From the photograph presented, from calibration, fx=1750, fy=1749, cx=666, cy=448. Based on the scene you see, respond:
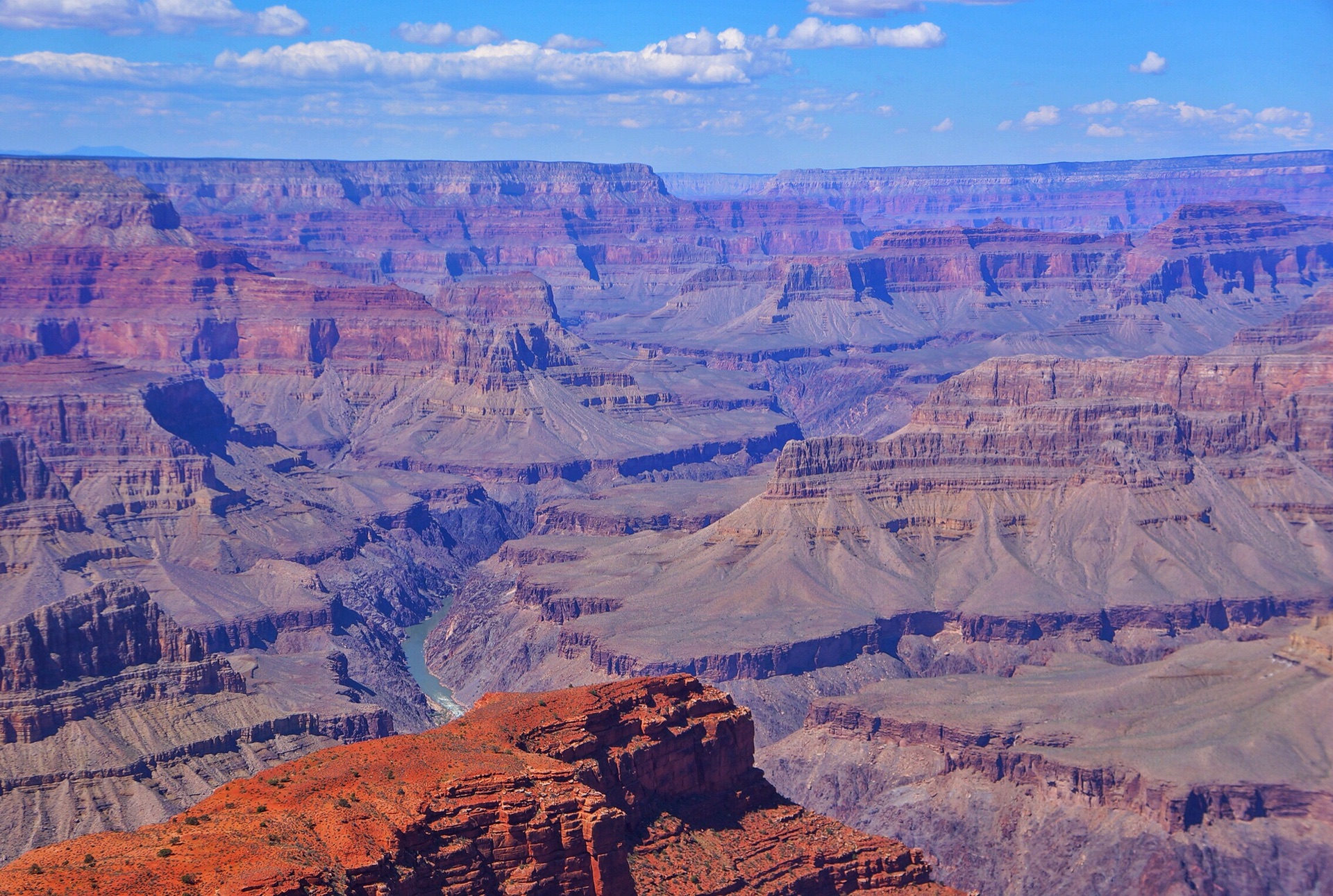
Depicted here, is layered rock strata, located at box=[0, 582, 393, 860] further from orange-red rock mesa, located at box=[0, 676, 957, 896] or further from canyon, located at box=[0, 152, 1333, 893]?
orange-red rock mesa, located at box=[0, 676, 957, 896]

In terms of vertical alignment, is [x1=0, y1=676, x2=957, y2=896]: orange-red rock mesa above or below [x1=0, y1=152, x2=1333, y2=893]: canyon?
above

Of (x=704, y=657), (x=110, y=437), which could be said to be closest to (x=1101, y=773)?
(x=704, y=657)

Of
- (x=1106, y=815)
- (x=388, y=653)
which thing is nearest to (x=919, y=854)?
(x=1106, y=815)

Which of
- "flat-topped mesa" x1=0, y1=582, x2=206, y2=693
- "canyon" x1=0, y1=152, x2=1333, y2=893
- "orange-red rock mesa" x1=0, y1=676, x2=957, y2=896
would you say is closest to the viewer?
"orange-red rock mesa" x1=0, y1=676, x2=957, y2=896

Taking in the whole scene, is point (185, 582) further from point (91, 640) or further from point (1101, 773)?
point (1101, 773)

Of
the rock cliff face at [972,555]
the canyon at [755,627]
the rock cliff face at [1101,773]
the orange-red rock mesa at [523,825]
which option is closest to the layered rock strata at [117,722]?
the canyon at [755,627]

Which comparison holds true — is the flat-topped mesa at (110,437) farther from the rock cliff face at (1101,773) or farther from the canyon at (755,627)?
the rock cliff face at (1101,773)

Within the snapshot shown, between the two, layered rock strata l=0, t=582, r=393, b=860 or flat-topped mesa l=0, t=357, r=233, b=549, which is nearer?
layered rock strata l=0, t=582, r=393, b=860

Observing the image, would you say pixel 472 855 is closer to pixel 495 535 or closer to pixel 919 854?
pixel 919 854

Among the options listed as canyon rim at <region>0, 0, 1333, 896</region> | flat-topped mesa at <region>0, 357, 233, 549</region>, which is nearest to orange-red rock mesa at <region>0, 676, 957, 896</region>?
canyon rim at <region>0, 0, 1333, 896</region>
